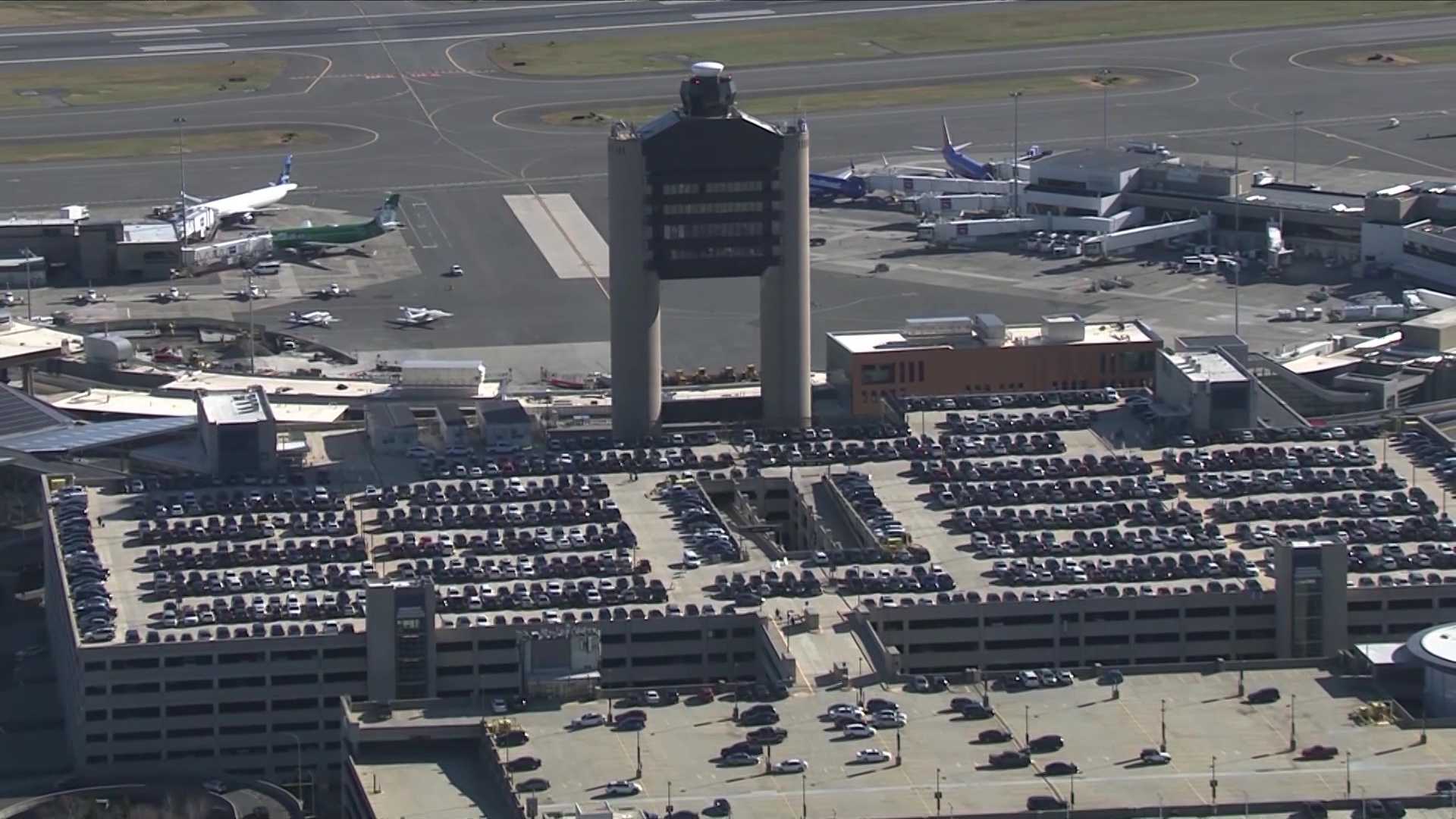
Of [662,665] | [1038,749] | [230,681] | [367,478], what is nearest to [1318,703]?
[1038,749]

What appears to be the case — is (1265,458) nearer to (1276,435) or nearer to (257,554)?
(1276,435)

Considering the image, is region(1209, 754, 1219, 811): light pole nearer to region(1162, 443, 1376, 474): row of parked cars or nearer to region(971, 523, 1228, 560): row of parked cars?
region(971, 523, 1228, 560): row of parked cars

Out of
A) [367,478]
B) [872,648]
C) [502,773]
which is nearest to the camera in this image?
[502,773]

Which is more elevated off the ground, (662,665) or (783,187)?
(783,187)

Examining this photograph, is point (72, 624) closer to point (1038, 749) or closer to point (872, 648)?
point (872, 648)

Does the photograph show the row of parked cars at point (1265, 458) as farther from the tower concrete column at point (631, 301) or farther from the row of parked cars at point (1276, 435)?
the tower concrete column at point (631, 301)

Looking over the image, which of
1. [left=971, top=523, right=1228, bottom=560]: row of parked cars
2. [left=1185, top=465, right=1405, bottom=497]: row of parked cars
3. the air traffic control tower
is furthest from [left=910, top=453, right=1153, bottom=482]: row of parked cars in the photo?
the air traffic control tower
